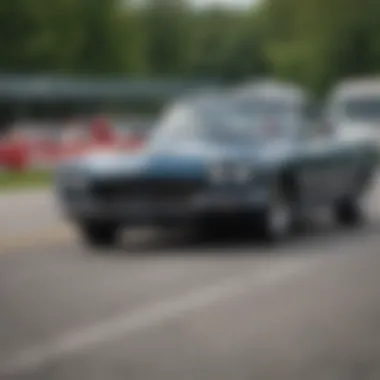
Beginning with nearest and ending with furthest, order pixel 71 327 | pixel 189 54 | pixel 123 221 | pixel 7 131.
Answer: pixel 71 327 < pixel 123 221 < pixel 189 54 < pixel 7 131

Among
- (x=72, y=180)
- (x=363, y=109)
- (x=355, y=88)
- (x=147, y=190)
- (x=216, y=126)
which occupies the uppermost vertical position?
(x=216, y=126)

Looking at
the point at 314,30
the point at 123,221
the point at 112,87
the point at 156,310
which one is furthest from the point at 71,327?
the point at 112,87

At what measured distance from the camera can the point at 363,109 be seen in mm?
31312

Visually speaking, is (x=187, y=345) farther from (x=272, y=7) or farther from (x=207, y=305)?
(x=272, y=7)

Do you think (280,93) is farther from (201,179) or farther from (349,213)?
→ (201,179)

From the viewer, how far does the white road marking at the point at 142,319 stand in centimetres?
706

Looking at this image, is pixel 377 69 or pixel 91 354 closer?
pixel 91 354

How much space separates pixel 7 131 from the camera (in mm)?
33125

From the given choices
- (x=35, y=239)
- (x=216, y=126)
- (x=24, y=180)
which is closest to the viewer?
(x=35, y=239)

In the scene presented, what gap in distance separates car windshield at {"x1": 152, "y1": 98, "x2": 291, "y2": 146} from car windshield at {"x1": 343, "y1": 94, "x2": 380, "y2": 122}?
17215 mm

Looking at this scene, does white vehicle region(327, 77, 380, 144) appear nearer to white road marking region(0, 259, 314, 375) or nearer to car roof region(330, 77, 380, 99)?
car roof region(330, 77, 380, 99)

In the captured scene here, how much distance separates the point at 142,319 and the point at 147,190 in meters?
4.02

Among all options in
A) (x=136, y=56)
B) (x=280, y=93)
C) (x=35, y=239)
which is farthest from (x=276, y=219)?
(x=136, y=56)

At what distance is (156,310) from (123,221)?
3.77 metres
